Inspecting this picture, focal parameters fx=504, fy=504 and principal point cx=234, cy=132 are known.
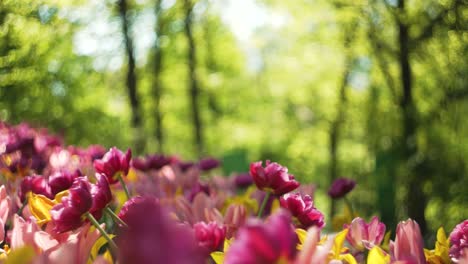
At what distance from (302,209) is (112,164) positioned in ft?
2.09

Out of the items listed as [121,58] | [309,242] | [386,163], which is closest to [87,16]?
[121,58]

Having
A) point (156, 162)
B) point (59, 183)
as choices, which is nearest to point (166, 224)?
point (59, 183)

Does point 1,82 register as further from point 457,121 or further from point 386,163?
point 457,121

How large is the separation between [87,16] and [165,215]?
20.8 feet

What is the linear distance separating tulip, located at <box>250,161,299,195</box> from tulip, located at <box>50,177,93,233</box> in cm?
53

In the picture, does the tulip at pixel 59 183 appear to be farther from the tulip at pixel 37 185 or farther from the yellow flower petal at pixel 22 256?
the yellow flower petal at pixel 22 256

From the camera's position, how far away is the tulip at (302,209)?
1.28m

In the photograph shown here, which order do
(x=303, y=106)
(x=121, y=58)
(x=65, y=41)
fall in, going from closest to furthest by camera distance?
(x=65, y=41), (x=121, y=58), (x=303, y=106)

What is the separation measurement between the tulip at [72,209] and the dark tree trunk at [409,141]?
11.7 feet

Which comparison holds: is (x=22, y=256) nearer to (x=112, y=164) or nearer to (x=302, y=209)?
(x=302, y=209)

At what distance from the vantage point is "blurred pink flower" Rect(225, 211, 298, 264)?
1.98 ft

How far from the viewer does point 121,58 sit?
382 inches

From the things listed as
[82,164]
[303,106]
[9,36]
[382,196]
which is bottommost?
[303,106]

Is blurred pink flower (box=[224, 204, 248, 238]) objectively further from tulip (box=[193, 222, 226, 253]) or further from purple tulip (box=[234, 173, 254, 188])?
purple tulip (box=[234, 173, 254, 188])
